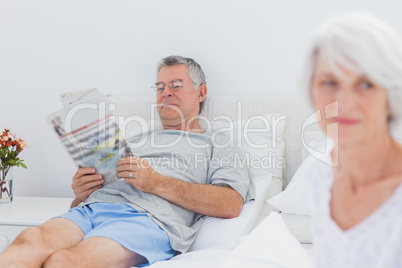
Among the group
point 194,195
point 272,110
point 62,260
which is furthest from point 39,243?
point 272,110

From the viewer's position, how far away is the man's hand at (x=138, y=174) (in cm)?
136

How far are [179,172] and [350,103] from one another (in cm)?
136

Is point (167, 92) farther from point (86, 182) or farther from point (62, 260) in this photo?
point (62, 260)

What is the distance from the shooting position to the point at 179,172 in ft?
5.40

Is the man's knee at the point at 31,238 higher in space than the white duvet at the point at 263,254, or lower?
lower

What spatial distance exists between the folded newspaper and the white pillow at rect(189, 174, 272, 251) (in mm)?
407

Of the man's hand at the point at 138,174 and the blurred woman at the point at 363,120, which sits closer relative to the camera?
the blurred woman at the point at 363,120

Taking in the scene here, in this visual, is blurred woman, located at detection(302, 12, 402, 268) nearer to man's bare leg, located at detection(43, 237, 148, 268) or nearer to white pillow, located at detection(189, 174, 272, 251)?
man's bare leg, located at detection(43, 237, 148, 268)

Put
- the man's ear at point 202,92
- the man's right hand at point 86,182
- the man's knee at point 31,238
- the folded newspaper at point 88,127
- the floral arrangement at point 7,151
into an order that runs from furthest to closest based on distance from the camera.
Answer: the floral arrangement at point 7,151, the man's ear at point 202,92, the man's right hand at point 86,182, the man's knee at point 31,238, the folded newspaper at point 88,127

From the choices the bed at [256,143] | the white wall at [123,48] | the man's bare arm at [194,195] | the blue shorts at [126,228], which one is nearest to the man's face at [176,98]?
the bed at [256,143]

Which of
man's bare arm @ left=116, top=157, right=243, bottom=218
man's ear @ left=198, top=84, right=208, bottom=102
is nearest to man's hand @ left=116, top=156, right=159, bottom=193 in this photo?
man's bare arm @ left=116, top=157, right=243, bottom=218

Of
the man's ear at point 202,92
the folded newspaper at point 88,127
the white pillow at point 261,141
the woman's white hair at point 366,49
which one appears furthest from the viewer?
the man's ear at point 202,92

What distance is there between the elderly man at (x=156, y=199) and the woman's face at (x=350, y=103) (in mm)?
972

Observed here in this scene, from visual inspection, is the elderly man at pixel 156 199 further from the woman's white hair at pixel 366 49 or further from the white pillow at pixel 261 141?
the woman's white hair at pixel 366 49
